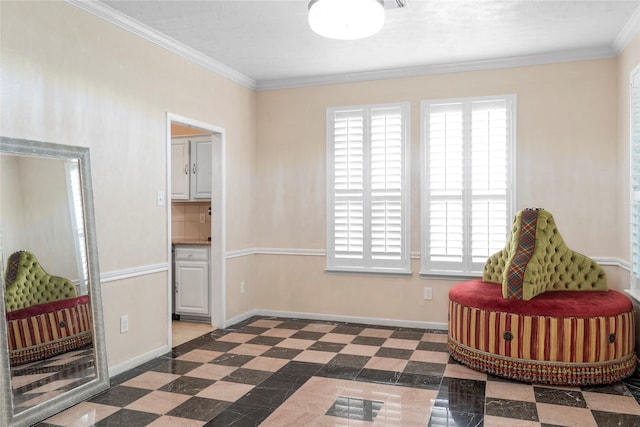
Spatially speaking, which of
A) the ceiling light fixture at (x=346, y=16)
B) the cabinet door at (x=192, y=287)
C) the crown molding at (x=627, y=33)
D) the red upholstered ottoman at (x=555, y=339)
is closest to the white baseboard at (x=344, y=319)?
the cabinet door at (x=192, y=287)

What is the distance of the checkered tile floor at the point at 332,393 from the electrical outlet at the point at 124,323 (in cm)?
33

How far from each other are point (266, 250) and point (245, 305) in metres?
0.66

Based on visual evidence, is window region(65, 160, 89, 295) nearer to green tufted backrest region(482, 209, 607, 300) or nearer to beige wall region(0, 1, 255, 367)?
beige wall region(0, 1, 255, 367)

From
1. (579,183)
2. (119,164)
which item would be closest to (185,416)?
(119,164)

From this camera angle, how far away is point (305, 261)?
18.4ft

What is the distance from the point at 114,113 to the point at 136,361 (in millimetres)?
1916

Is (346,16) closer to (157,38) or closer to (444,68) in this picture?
(157,38)

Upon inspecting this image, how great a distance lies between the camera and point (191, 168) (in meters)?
5.84

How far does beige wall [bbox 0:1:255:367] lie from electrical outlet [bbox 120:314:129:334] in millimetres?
45

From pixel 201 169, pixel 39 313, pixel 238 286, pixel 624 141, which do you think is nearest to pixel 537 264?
pixel 624 141

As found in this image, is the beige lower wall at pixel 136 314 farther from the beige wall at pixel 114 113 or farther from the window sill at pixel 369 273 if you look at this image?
the window sill at pixel 369 273

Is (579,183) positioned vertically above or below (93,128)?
below

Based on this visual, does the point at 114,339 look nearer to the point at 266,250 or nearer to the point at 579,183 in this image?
the point at 266,250

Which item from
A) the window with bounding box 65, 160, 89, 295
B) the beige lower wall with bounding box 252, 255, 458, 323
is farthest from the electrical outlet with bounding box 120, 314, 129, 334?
the beige lower wall with bounding box 252, 255, 458, 323
